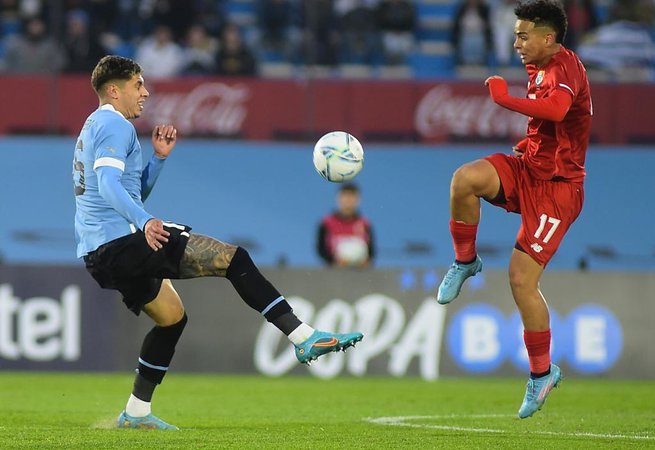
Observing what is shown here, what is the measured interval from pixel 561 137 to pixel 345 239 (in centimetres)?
611

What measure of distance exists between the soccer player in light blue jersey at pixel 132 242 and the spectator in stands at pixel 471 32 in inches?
377

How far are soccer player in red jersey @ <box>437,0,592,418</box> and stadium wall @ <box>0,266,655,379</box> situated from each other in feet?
17.5

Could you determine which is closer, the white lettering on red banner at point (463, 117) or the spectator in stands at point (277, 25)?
the white lettering on red banner at point (463, 117)

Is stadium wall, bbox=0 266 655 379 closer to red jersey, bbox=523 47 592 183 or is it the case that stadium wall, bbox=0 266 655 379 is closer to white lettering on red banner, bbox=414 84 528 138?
white lettering on red banner, bbox=414 84 528 138

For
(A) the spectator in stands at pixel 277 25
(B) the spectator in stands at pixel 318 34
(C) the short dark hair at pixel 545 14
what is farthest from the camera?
(A) the spectator in stands at pixel 277 25

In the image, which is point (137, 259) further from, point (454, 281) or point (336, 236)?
point (336, 236)

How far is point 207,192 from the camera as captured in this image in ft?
55.1

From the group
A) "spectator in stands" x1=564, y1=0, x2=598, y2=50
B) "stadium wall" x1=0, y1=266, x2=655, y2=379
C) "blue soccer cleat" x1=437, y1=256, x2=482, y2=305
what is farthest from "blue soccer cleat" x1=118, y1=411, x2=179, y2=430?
"spectator in stands" x1=564, y1=0, x2=598, y2=50

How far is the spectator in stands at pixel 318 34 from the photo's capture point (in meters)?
16.5

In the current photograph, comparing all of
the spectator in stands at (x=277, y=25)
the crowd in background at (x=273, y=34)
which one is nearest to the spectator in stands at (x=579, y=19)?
the crowd in background at (x=273, y=34)

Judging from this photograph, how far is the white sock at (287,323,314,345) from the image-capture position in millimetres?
7664

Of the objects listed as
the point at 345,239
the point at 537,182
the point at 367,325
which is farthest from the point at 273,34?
the point at 537,182

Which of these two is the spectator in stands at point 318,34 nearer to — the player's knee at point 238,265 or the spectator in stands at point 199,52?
the spectator in stands at point 199,52

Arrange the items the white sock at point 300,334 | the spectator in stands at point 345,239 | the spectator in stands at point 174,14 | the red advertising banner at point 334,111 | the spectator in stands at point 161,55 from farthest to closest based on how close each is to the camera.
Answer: the spectator in stands at point 174,14 < the spectator in stands at point 161,55 < the red advertising banner at point 334,111 < the spectator in stands at point 345,239 < the white sock at point 300,334
